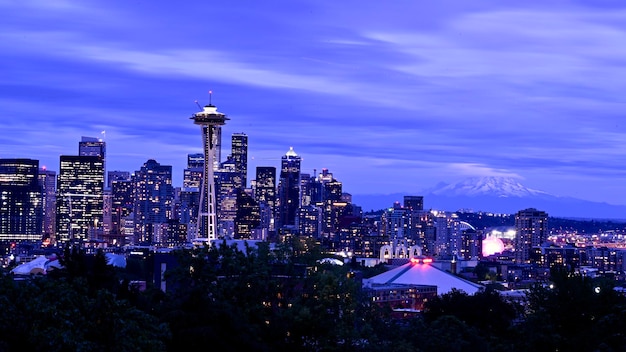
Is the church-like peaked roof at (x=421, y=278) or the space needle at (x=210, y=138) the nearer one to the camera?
the church-like peaked roof at (x=421, y=278)

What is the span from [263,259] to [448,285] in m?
86.2

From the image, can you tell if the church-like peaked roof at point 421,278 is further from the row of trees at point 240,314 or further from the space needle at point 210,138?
the row of trees at point 240,314

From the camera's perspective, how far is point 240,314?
30328mm

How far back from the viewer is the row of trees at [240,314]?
934 inches

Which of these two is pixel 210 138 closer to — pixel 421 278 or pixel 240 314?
pixel 421 278

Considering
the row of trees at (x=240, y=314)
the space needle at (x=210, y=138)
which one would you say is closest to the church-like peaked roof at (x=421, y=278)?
the space needle at (x=210, y=138)

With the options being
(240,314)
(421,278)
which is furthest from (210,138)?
(240,314)

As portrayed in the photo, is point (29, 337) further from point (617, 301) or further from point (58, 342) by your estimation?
point (617, 301)

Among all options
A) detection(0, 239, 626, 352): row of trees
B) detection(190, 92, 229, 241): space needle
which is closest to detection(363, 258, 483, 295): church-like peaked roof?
detection(190, 92, 229, 241): space needle

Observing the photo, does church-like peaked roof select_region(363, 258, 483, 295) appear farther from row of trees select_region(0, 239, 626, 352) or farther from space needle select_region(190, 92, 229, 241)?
row of trees select_region(0, 239, 626, 352)

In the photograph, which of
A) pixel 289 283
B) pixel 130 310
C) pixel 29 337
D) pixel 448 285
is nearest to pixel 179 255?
pixel 289 283

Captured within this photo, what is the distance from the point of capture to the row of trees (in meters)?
23.7

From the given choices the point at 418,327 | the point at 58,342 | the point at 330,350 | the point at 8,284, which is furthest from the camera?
the point at 418,327

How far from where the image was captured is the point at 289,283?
1481 inches
